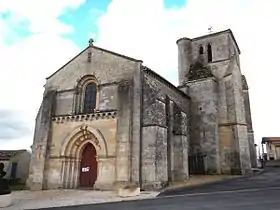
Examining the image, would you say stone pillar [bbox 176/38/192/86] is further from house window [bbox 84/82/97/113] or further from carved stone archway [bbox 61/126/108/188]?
carved stone archway [bbox 61/126/108/188]

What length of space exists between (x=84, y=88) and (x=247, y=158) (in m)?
15.0

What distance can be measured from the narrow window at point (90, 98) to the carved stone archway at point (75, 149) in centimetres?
160

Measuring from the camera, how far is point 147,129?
1566 centimetres

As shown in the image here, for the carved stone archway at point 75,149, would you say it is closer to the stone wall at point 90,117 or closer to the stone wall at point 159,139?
the stone wall at point 90,117

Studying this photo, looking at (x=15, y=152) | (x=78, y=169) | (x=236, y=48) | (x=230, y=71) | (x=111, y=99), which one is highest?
(x=236, y=48)

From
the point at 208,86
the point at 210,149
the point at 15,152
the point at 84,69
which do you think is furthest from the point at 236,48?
the point at 15,152

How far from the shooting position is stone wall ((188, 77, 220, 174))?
23.5 metres

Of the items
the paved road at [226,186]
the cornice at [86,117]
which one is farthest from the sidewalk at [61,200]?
the cornice at [86,117]

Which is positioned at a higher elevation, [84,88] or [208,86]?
[208,86]

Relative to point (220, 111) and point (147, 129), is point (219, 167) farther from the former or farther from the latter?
point (147, 129)

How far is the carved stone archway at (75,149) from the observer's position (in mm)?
17031

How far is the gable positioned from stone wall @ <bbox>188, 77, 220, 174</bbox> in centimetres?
1038

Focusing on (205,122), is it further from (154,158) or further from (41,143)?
(41,143)

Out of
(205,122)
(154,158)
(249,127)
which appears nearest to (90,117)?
(154,158)
